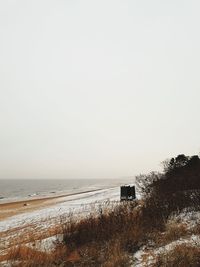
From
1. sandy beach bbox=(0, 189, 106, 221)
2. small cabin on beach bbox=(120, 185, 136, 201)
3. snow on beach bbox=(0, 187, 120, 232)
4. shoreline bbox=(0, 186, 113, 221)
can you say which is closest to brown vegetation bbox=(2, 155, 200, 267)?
snow on beach bbox=(0, 187, 120, 232)

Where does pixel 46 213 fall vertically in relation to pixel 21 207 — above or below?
below

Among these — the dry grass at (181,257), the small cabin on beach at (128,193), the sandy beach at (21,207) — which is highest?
the small cabin on beach at (128,193)

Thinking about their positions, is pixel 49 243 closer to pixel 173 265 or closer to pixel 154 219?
pixel 154 219

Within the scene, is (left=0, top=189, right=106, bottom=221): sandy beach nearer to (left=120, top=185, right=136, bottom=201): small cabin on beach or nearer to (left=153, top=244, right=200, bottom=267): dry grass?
(left=120, top=185, right=136, bottom=201): small cabin on beach

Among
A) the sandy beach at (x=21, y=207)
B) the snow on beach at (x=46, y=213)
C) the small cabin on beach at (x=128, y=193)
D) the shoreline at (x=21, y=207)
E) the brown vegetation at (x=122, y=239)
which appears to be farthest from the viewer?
the sandy beach at (x=21, y=207)

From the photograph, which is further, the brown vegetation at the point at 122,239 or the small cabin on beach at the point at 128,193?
the small cabin on beach at the point at 128,193

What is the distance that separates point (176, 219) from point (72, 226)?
252cm

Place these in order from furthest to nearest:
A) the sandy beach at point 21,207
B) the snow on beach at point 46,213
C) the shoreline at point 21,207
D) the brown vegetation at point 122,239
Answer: the sandy beach at point 21,207 < the shoreline at point 21,207 < the snow on beach at point 46,213 < the brown vegetation at point 122,239

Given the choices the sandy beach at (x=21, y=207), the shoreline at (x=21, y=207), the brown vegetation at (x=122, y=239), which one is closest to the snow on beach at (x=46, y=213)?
the shoreline at (x=21, y=207)

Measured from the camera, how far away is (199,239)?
5.93 metres

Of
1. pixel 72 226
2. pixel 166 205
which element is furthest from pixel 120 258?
pixel 166 205

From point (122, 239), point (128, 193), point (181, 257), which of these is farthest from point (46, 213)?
point (181, 257)

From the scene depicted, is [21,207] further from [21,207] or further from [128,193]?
[128,193]

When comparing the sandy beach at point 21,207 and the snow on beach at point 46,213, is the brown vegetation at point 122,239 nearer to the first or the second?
the snow on beach at point 46,213
